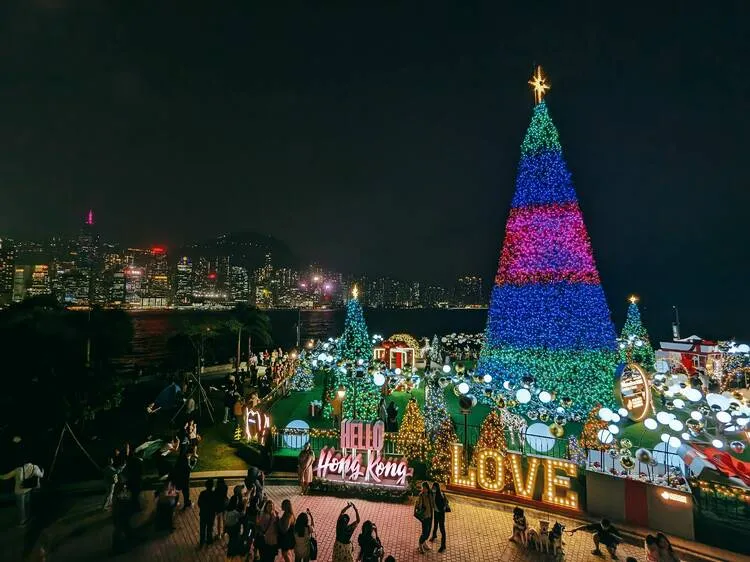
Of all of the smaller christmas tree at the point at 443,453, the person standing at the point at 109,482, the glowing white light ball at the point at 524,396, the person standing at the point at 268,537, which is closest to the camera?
the person standing at the point at 268,537

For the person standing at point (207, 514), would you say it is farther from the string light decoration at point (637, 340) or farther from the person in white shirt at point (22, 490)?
the string light decoration at point (637, 340)

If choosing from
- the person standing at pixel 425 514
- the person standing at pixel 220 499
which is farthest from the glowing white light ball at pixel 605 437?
the person standing at pixel 220 499

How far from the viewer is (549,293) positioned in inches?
626

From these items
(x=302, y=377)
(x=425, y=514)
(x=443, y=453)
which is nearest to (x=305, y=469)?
(x=443, y=453)

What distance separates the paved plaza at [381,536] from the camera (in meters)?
8.05

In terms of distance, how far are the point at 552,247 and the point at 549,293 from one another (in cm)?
184

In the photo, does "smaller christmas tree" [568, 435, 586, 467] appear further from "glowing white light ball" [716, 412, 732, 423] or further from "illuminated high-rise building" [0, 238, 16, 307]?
"illuminated high-rise building" [0, 238, 16, 307]

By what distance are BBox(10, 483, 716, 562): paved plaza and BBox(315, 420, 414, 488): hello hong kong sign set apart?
1.90ft

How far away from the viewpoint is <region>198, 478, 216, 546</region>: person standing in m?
8.41

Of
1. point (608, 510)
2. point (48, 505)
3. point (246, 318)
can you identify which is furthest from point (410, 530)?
point (246, 318)

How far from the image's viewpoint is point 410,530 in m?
9.06

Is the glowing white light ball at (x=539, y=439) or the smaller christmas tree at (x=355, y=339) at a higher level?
the smaller christmas tree at (x=355, y=339)

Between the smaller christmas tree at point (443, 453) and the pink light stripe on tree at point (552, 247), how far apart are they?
7687mm

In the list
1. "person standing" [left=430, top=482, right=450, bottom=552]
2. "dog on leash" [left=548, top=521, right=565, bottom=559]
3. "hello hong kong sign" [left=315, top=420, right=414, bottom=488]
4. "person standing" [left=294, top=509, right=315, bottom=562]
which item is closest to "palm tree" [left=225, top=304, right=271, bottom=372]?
"hello hong kong sign" [left=315, top=420, right=414, bottom=488]
